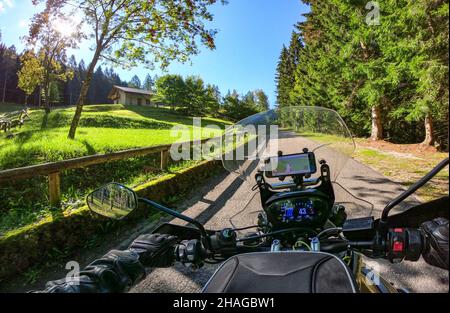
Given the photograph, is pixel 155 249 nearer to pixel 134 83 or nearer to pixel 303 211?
pixel 303 211

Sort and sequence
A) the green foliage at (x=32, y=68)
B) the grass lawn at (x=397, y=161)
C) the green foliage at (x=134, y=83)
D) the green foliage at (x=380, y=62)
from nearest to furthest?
the grass lawn at (x=397, y=161) → the green foliage at (x=380, y=62) → the green foliage at (x=32, y=68) → the green foliage at (x=134, y=83)

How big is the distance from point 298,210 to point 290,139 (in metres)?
0.98

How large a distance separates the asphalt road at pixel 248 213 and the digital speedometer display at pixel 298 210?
478 millimetres

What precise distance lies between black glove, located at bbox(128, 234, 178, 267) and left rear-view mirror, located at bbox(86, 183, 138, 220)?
0.68 ft

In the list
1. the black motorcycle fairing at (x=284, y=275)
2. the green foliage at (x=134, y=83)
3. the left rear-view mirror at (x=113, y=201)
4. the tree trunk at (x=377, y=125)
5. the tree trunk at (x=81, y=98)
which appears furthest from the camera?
the green foliage at (x=134, y=83)

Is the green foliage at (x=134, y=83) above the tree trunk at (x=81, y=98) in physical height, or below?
above

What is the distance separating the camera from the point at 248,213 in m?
2.31

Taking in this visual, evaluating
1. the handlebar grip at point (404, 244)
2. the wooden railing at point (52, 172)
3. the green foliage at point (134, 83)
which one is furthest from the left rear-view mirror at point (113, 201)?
the green foliage at point (134, 83)

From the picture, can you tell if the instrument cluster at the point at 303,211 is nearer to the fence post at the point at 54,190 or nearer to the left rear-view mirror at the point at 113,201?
the left rear-view mirror at the point at 113,201

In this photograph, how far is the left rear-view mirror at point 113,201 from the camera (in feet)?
5.72

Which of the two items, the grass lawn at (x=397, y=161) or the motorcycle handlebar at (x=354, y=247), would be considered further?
the grass lawn at (x=397, y=161)

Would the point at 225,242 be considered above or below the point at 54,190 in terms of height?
above

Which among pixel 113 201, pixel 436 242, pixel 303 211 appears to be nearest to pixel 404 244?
pixel 436 242

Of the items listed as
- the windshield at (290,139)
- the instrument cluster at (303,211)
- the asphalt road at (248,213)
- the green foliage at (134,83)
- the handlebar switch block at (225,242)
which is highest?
the green foliage at (134,83)
